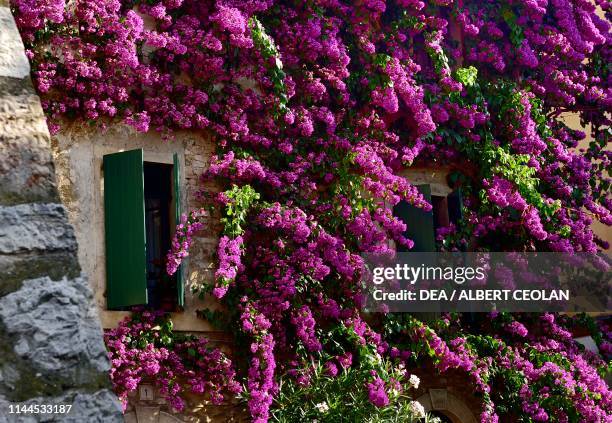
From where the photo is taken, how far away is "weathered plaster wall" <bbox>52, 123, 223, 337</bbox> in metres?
8.91

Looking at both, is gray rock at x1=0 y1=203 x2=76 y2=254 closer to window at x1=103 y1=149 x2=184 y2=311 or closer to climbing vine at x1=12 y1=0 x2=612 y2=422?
window at x1=103 y1=149 x2=184 y2=311

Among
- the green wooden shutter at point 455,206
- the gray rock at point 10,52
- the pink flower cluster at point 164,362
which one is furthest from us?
the green wooden shutter at point 455,206

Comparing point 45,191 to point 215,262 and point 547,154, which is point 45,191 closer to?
point 215,262

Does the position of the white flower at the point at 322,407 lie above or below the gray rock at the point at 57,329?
below

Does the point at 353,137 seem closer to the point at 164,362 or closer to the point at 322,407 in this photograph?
the point at 322,407

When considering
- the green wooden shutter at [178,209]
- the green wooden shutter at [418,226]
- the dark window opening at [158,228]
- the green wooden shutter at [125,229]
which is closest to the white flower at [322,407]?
the green wooden shutter at [178,209]

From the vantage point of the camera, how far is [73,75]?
8852 millimetres

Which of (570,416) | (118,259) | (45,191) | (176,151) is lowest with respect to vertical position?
(570,416)

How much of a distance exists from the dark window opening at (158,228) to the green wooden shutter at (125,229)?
61 cm

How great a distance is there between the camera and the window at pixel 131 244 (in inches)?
346

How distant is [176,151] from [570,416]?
5519mm

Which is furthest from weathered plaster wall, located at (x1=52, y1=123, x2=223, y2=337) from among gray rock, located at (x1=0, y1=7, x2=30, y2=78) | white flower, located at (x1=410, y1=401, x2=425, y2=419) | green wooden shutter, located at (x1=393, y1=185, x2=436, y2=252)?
gray rock, located at (x1=0, y1=7, x2=30, y2=78)

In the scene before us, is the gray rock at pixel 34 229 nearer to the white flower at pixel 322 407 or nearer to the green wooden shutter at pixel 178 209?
the white flower at pixel 322 407

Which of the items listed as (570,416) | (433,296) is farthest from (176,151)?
(570,416)
